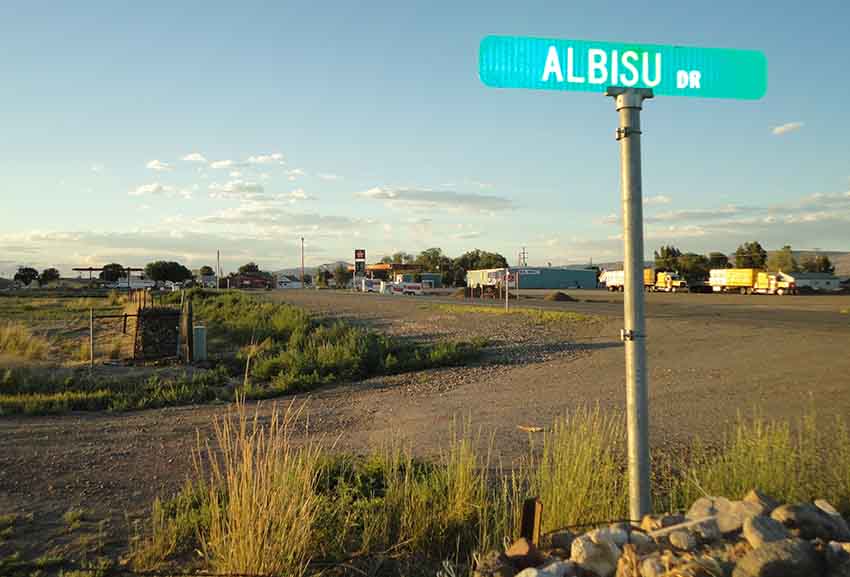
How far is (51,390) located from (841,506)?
1469 cm

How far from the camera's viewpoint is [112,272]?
15700 cm

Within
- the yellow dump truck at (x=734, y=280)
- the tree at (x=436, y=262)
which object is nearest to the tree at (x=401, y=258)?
the tree at (x=436, y=262)

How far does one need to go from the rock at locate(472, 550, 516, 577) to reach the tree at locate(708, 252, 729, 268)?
117m

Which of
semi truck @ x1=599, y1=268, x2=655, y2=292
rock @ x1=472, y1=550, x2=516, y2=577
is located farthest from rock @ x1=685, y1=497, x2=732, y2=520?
semi truck @ x1=599, y1=268, x2=655, y2=292

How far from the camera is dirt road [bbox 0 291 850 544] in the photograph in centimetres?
714

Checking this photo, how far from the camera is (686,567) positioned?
273 cm

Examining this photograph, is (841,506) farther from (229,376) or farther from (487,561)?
(229,376)

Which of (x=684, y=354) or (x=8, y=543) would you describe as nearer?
(x=8, y=543)

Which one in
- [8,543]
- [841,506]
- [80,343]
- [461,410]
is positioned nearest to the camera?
[841,506]

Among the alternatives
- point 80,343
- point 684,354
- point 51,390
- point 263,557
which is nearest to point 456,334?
point 684,354

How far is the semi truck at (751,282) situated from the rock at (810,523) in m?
69.2

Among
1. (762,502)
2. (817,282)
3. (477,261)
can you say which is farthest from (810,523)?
(477,261)

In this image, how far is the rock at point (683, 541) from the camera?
2.97m

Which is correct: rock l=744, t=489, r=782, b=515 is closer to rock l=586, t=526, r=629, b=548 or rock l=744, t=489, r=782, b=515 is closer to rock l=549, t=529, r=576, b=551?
rock l=586, t=526, r=629, b=548
